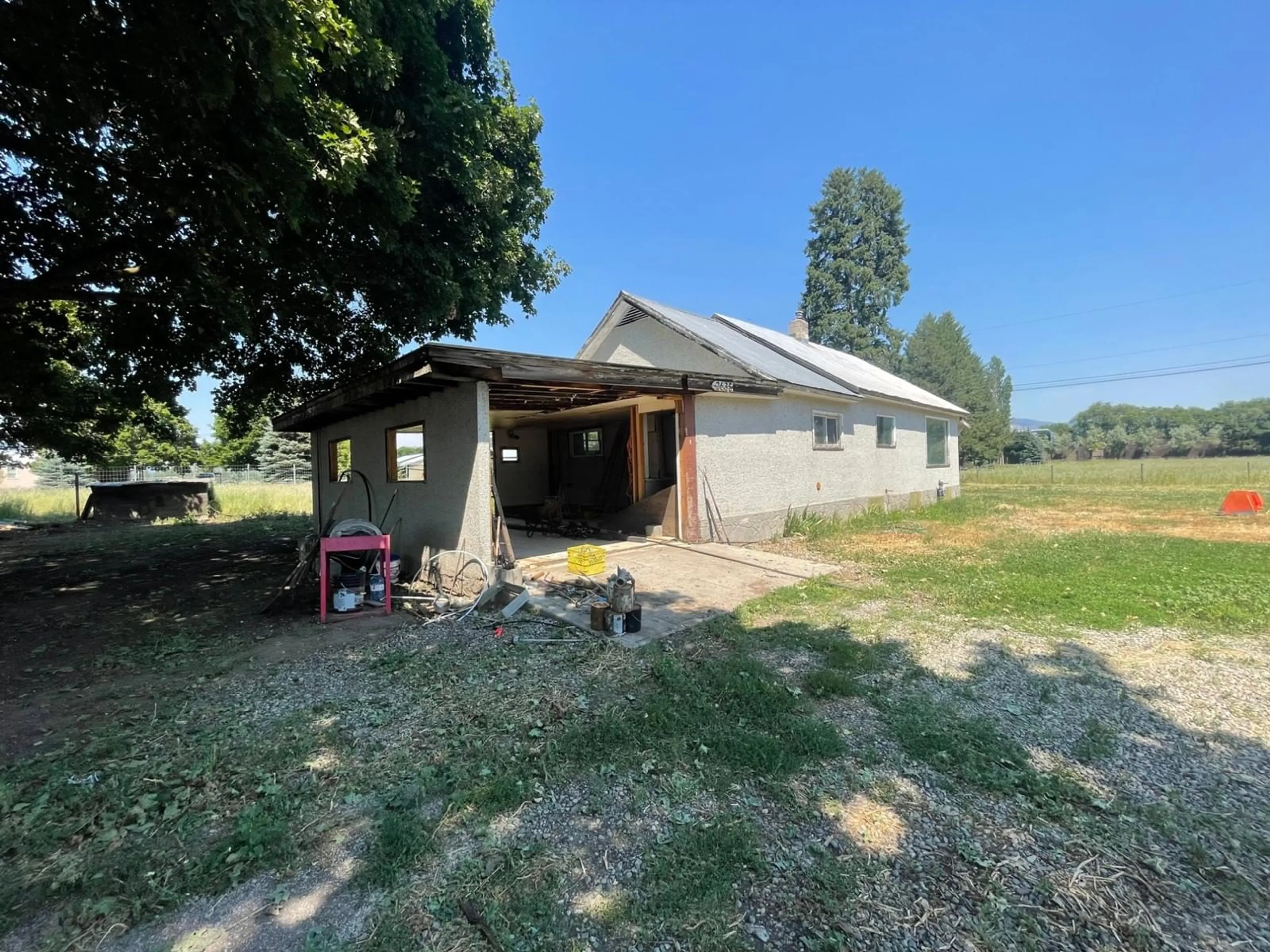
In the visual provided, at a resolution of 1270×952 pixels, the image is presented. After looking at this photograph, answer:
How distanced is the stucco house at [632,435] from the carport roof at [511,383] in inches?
1.1

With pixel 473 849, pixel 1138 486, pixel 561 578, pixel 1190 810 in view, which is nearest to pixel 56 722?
pixel 473 849

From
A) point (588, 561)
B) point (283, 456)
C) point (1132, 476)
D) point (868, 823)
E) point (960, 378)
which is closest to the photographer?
point (868, 823)

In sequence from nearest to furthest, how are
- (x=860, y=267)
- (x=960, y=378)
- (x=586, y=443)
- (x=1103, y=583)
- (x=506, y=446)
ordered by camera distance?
(x=1103, y=583) → (x=586, y=443) → (x=506, y=446) → (x=860, y=267) → (x=960, y=378)

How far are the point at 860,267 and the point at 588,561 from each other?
34668 mm

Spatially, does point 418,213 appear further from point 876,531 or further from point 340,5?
point 876,531

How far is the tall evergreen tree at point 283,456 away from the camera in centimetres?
3038

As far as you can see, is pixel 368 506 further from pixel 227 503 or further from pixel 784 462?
pixel 227 503

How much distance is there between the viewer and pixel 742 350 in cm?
1172

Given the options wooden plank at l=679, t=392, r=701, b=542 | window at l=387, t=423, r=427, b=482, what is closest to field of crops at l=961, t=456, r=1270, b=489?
wooden plank at l=679, t=392, r=701, b=542

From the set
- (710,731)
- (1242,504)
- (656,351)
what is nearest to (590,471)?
(656,351)

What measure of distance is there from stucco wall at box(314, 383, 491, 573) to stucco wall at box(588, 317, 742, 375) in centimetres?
496

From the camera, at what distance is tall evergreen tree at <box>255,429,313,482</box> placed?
99.7 ft

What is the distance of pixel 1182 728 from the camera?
3.04 meters

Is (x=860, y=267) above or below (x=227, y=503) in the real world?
above
